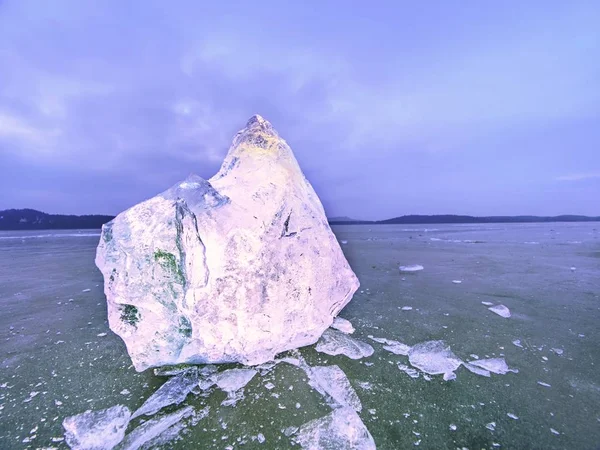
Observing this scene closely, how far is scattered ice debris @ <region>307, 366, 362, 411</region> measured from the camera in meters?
2.01

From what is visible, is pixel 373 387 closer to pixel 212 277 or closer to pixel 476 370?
pixel 476 370

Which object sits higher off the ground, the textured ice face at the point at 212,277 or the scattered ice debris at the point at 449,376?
the textured ice face at the point at 212,277

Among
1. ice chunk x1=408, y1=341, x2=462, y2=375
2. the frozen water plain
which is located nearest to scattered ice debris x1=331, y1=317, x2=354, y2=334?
the frozen water plain

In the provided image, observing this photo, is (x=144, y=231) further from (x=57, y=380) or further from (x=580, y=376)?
(x=580, y=376)

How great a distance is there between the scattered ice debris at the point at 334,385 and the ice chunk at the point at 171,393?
1057 mm

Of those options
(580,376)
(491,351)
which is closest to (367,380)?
(491,351)

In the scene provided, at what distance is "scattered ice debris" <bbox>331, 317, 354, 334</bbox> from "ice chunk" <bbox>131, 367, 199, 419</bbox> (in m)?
1.75

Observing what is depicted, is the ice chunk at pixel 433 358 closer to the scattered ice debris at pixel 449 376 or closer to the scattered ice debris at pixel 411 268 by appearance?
the scattered ice debris at pixel 449 376

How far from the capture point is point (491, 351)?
2.73 metres

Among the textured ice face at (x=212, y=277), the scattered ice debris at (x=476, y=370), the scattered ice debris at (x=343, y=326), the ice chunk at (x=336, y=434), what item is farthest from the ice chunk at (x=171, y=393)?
the scattered ice debris at (x=476, y=370)

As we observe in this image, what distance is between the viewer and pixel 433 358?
2.58m

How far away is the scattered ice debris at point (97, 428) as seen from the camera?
1.68 metres

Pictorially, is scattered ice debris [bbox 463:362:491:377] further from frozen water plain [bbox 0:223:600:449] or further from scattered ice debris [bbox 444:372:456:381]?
scattered ice debris [bbox 444:372:456:381]

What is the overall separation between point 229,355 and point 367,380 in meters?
1.31
